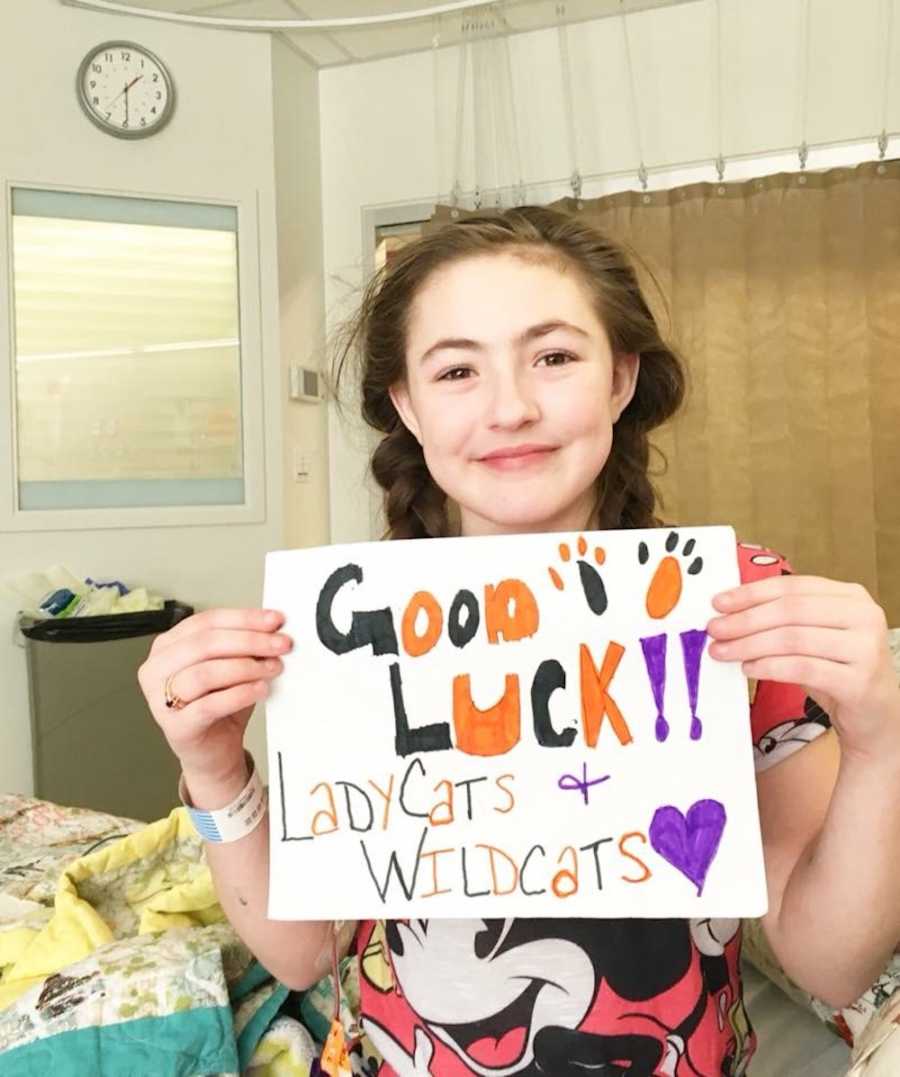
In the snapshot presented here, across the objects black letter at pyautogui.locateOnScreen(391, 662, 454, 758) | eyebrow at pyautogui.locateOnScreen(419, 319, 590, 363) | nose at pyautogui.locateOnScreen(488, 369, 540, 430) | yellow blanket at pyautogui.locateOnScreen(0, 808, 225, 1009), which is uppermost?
eyebrow at pyautogui.locateOnScreen(419, 319, 590, 363)

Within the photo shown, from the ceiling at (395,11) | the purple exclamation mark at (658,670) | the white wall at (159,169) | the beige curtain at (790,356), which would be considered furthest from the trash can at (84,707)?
the purple exclamation mark at (658,670)

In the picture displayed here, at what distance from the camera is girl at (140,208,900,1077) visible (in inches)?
25.7

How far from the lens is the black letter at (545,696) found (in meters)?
0.69

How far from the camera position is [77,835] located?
62.5 inches

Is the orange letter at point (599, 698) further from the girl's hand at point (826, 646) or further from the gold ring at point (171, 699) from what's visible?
the gold ring at point (171, 699)

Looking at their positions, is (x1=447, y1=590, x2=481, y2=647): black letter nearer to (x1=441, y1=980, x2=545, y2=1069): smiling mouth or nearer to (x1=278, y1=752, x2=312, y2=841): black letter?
(x1=278, y1=752, x2=312, y2=841): black letter

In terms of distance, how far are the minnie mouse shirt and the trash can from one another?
1.96 metres

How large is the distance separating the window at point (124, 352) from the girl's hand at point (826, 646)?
2.54 metres

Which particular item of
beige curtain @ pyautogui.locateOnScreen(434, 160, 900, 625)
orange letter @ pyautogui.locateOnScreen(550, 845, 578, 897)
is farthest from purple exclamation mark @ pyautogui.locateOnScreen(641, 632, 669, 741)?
beige curtain @ pyautogui.locateOnScreen(434, 160, 900, 625)

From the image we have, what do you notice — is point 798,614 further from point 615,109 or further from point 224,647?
point 615,109

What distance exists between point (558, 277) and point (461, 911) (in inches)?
21.7

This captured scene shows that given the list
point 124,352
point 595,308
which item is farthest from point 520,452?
point 124,352

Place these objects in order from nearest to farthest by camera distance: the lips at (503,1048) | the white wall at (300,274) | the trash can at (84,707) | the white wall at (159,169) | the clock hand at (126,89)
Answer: the lips at (503,1048), the trash can at (84,707), the white wall at (159,169), the clock hand at (126,89), the white wall at (300,274)

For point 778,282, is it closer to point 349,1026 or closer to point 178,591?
point 178,591
